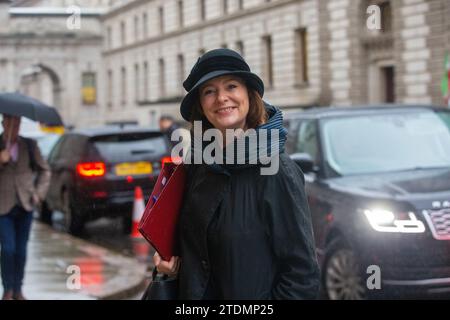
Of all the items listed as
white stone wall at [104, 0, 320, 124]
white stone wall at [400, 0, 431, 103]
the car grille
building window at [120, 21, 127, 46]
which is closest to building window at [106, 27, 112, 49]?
building window at [120, 21, 127, 46]

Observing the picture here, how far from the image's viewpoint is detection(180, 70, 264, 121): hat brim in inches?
132

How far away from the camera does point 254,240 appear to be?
127 inches

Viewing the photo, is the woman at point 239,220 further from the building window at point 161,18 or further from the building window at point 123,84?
the building window at point 123,84

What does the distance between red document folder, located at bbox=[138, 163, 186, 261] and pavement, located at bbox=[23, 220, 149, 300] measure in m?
4.91

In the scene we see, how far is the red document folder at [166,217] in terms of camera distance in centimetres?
339

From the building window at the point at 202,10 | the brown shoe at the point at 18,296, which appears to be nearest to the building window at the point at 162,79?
the building window at the point at 202,10

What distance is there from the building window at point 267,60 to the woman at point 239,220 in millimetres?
40468

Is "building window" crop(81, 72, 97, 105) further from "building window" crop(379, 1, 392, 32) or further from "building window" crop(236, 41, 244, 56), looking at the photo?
"building window" crop(379, 1, 392, 32)

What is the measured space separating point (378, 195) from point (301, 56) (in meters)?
34.4

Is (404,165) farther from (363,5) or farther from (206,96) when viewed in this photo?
(363,5)

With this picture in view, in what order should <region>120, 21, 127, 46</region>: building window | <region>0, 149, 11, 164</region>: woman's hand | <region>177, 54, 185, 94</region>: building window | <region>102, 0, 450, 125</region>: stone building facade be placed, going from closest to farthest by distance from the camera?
<region>0, 149, 11, 164</region>: woman's hand < <region>102, 0, 450, 125</region>: stone building facade < <region>177, 54, 185, 94</region>: building window < <region>120, 21, 127, 46</region>: building window

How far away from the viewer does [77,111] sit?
73.3 metres

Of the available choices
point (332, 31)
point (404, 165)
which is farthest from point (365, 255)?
point (332, 31)

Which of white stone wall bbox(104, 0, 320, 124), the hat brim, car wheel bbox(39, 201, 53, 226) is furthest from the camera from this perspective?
white stone wall bbox(104, 0, 320, 124)
